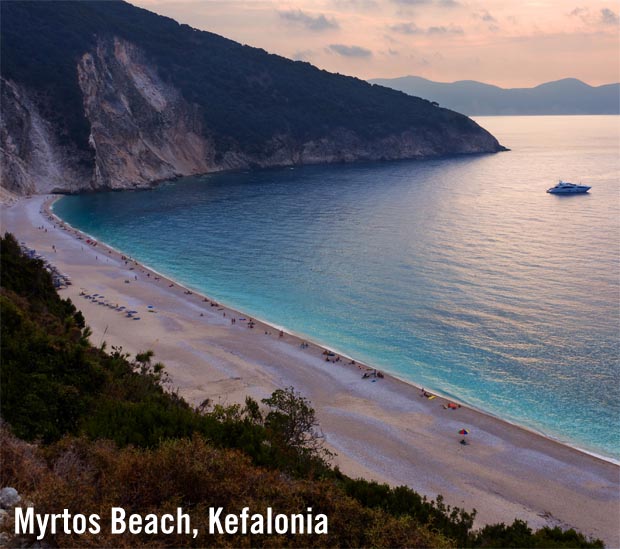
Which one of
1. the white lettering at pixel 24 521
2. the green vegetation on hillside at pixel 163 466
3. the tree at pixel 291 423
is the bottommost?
the tree at pixel 291 423

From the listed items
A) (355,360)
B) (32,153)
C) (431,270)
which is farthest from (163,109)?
(355,360)

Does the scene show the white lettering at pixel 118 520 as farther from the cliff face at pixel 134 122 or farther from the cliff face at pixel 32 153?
the cliff face at pixel 134 122

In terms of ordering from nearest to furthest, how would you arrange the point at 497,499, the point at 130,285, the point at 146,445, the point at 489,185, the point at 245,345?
1. the point at 146,445
2. the point at 497,499
3. the point at 245,345
4. the point at 130,285
5. the point at 489,185

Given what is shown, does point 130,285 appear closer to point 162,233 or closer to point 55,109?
point 162,233

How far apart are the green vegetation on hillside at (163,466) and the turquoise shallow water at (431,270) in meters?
14.7

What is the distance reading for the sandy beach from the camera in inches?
829

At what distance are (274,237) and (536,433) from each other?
147 feet

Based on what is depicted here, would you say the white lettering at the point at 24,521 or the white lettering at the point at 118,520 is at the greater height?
the white lettering at the point at 24,521

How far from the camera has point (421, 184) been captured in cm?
10750

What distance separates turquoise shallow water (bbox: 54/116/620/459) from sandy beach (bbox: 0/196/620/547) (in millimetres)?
2254

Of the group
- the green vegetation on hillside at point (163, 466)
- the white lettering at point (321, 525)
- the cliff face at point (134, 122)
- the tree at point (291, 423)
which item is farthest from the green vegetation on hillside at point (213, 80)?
the white lettering at point (321, 525)

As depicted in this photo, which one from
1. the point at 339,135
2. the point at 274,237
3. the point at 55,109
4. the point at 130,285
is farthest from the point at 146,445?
the point at 339,135

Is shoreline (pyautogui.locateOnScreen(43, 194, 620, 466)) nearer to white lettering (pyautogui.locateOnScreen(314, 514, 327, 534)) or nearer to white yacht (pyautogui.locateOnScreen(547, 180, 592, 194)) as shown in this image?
white lettering (pyautogui.locateOnScreen(314, 514, 327, 534))

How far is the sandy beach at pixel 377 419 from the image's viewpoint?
829 inches
